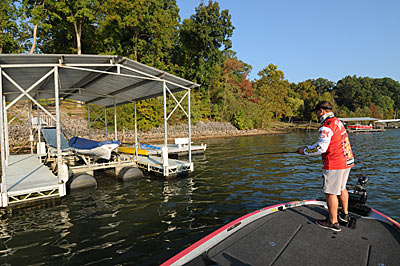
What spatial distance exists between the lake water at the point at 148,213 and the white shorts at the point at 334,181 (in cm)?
323

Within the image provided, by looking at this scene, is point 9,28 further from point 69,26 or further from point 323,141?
point 323,141

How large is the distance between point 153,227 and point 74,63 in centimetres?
714

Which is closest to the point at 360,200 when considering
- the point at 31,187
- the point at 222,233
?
the point at 222,233

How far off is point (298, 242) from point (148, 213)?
5.05m

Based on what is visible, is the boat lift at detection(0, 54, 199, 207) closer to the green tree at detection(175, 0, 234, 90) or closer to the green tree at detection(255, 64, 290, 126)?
the green tree at detection(175, 0, 234, 90)

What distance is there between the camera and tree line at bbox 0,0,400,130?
34.2 meters

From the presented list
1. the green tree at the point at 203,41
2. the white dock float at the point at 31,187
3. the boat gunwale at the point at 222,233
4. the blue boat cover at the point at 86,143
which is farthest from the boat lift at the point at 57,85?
the green tree at the point at 203,41

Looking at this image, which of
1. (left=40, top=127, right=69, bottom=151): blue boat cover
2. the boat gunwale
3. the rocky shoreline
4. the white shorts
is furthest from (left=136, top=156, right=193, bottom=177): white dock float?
the rocky shoreline

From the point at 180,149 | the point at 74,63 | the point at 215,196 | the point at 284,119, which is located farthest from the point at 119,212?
the point at 284,119

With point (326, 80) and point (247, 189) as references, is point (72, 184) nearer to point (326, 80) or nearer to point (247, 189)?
point (247, 189)

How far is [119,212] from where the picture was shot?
7531mm

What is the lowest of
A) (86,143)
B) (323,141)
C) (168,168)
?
(168,168)

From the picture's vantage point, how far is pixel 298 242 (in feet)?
11.8

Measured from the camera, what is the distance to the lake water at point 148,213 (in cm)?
514
